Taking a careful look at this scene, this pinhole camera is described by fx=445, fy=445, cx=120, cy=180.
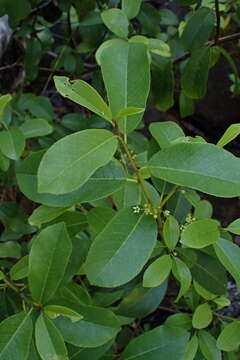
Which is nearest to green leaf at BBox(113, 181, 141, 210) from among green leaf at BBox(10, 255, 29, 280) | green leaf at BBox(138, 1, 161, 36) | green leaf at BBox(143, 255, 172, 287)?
green leaf at BBox(143, 255, 172, 287)

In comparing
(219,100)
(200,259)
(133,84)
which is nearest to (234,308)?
(200,259)

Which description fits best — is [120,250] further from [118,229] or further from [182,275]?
[182,275]

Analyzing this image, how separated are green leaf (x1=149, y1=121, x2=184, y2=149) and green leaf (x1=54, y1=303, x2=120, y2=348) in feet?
0.99

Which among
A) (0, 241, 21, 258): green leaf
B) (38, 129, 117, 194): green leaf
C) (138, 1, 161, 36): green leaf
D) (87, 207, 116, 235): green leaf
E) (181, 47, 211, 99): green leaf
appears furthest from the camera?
(138, 1, 161, 36): green leaf

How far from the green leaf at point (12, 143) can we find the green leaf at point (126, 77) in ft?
1.36

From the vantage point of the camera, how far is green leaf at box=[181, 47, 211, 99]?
120cm

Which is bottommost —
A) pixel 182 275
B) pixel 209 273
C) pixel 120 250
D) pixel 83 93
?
pixel 209 273

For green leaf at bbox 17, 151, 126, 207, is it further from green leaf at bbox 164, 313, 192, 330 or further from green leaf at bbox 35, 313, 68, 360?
green leaf at bbox 164, 313, 192, 330

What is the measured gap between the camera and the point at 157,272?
2.32 feet

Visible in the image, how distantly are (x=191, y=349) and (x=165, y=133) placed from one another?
436 mm

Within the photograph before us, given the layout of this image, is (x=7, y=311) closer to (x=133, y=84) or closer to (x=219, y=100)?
(x=133, y=84)

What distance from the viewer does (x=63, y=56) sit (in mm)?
1582

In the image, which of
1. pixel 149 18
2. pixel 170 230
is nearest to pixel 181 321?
pixel 170 230

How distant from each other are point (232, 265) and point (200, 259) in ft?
0.56
